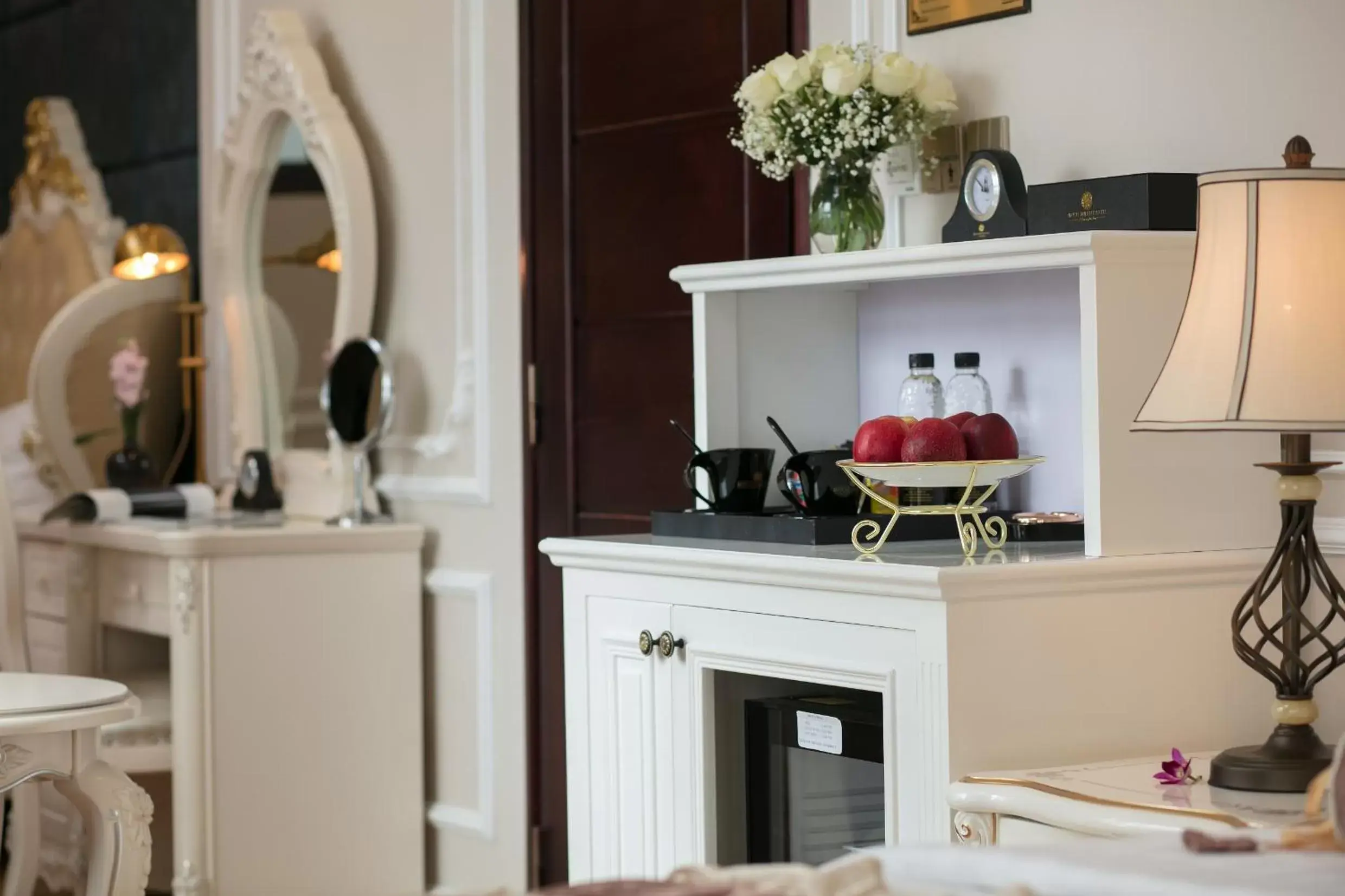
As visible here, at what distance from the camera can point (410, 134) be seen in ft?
12.0

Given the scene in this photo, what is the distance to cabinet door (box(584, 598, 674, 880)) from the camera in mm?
2320

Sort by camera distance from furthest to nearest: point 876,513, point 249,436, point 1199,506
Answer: point 249,436 → point 876,513 → point 1199,506

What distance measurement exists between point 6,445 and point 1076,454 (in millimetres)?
2996

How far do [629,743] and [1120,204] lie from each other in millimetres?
953

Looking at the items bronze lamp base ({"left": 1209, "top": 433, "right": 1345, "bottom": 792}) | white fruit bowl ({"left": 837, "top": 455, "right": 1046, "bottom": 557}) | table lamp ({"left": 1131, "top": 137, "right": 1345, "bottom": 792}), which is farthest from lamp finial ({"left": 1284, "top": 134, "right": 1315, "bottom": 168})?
white fruit bowl ({"left": 837, "top": 455, "right": 1046, "bottom": 557})

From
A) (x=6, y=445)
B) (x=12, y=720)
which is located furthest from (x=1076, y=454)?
(x=6, y=445)

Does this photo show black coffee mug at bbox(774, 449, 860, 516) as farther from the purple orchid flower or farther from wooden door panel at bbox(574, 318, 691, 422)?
wooden door panel at bbox(574, 318, 691, 422)

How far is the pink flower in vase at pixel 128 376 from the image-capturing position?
415 centimetres

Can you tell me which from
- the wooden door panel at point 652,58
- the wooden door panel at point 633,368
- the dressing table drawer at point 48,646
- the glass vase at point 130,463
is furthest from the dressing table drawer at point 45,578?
the wooden door panel at point 652,58

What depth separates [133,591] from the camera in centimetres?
358

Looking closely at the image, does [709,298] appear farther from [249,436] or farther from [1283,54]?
[249,436]

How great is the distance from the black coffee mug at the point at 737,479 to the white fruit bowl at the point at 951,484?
0.27 m

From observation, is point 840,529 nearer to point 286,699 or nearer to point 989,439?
point 989,439

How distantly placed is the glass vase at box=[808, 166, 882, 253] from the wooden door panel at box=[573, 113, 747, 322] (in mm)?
386
